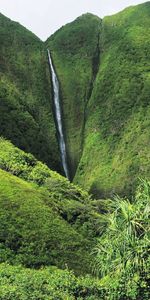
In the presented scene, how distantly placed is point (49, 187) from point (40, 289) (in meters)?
34.5

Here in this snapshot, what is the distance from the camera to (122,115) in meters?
115

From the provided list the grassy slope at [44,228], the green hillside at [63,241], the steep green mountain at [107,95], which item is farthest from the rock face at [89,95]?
the grassy slope at [44,228]

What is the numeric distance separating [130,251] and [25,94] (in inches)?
3606

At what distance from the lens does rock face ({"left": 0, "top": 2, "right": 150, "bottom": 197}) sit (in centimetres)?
10519

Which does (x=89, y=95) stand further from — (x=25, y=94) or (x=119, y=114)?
(x=25, y=94)

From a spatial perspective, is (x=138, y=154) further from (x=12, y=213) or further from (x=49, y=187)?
(x=12, y=213)

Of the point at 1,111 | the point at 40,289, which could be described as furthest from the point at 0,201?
the point at 1,111

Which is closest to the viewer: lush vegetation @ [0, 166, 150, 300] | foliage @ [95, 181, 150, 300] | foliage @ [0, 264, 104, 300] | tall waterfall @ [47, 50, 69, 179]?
foliage @ [0, 264, 104, 300]

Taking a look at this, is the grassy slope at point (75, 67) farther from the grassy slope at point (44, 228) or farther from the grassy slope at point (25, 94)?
the grassy slope at point (44, 228)

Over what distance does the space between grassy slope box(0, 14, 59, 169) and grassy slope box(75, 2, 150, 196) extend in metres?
8.16

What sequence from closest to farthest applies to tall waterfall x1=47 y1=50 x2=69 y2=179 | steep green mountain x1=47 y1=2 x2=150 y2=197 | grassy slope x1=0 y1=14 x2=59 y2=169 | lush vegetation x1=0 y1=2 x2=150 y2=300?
lush vegetation x1=0 y1=2 x2=150 y2=300
grassy slope x1=0 y1=14 x2=59 y2=169
steep green mountain x1=47 y1=2 x2=150 y2=197
tall waterfall x1=47 y1=50 x2=69 y2=179

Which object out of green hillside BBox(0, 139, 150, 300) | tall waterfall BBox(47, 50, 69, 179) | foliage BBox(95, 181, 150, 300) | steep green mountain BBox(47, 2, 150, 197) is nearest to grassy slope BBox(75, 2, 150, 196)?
steep green mountain BBox(47, 2, 150, 197)

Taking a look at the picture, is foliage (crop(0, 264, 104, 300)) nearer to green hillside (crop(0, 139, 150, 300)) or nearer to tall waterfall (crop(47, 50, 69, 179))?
green hillside (crop(0, 139, 150, 300))

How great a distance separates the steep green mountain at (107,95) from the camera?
105 m
